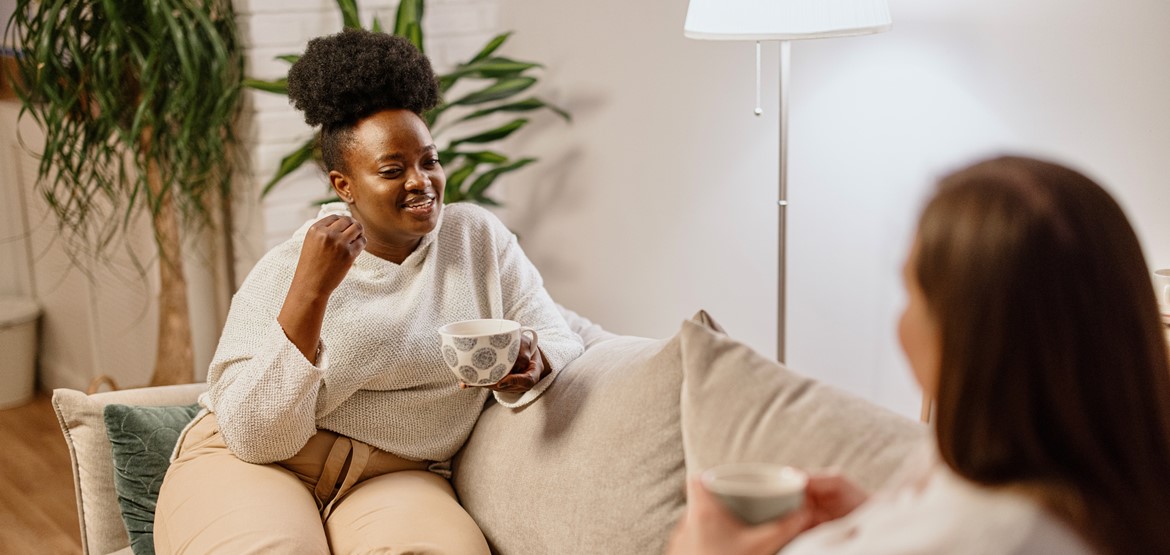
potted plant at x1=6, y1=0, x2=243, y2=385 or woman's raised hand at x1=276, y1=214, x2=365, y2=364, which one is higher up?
potted plant at x1=6, y1=0, x2=243, y2=385

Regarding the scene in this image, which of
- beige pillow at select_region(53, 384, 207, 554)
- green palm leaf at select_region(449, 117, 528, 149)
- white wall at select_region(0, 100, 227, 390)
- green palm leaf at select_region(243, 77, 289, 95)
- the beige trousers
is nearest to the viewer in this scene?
the beige trousers

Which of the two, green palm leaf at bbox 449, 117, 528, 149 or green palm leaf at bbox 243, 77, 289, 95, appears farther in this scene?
green palm leaf at bbox 449, 117, 528, 149

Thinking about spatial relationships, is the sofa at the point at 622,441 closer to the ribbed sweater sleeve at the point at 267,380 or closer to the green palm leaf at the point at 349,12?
the ribbed sweater sleeve at the point at 267,380

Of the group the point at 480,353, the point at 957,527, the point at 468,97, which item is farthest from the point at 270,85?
the point at 957,527

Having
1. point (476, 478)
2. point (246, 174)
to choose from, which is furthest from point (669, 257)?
point (476, 478)

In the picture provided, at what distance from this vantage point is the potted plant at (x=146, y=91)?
247cm

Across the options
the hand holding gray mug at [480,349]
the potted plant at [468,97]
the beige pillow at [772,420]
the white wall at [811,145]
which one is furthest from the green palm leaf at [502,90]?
the beige pillow at [772,420]

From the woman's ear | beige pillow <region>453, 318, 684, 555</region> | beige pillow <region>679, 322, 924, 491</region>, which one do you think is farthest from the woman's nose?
beige pillow <region>679, 322, 924, 491</region>

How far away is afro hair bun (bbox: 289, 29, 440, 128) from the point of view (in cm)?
166

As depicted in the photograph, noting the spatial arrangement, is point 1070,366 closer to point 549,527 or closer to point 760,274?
point 549,527

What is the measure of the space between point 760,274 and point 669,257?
0.29m

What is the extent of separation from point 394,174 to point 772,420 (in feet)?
2.35

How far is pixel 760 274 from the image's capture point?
8.63 ft

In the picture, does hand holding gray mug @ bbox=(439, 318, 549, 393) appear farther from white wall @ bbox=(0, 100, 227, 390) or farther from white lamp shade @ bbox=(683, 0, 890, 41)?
white wall @ bbox=(0, 100, 227, 390)
